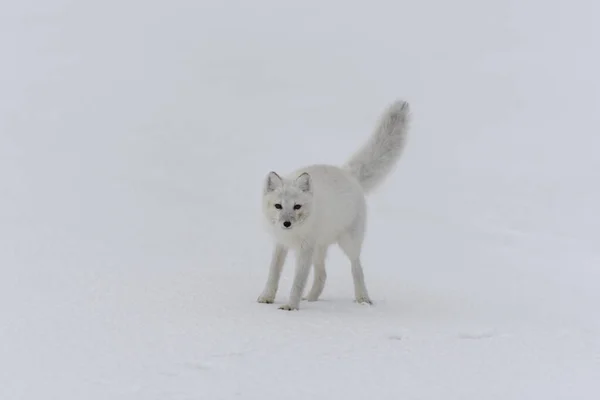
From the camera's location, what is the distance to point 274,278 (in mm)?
5004

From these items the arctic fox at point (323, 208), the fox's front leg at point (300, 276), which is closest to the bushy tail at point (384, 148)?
the arctic fox at point (323, 208)

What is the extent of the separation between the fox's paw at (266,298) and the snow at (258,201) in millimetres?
64

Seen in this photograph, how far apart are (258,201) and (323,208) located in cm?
384

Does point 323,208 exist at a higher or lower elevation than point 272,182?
lower

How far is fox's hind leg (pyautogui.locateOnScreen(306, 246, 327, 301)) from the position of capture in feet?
17.3

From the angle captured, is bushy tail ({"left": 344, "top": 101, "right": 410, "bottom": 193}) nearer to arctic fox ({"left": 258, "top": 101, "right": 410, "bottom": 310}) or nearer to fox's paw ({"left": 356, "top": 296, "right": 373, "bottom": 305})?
arctic fox ({"left": 258, "top": 101, "right": 410, "bottom": 310})

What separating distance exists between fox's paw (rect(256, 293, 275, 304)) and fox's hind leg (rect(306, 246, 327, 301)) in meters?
0.36

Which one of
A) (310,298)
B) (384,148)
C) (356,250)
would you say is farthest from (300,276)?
(384,148)

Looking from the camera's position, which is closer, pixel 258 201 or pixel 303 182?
pixel 303 182

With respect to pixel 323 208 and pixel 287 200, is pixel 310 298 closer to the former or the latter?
pixel 323 208

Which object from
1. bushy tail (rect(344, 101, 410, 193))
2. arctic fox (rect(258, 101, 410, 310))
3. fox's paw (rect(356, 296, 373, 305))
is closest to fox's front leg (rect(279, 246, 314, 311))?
arctic fox (rect(258, 101, 410, 310))

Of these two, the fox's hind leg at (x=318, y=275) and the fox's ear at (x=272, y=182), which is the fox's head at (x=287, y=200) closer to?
the fox's ear at (x=272, y=182)

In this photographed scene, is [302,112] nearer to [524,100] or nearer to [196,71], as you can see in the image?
[196,71]

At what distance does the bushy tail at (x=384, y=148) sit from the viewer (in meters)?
5.83
